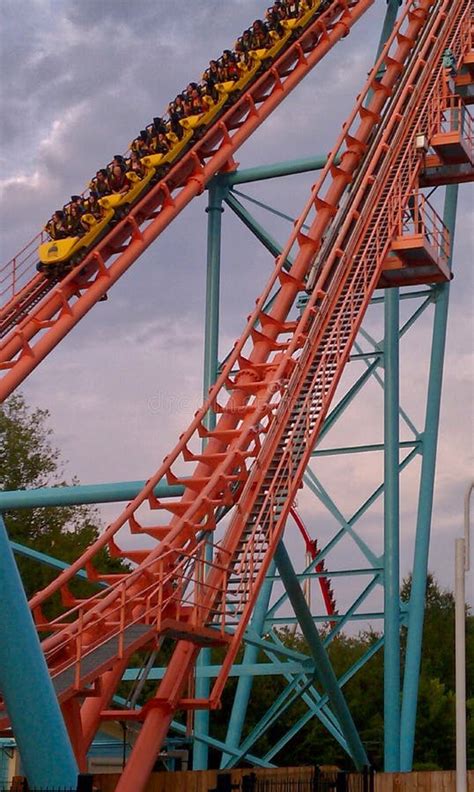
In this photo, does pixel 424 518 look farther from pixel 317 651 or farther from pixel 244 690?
pixel 317 651

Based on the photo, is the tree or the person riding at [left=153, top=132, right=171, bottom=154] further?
the tree

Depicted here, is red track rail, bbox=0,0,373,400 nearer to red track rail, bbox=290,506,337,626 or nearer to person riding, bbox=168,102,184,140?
person riding, bbox=168,102,184,140

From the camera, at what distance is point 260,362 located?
16656mm

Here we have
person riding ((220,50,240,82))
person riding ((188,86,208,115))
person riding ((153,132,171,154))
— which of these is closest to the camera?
person riding ((153,132,171,154))

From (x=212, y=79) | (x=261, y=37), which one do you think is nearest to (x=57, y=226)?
(x=212, y=79)

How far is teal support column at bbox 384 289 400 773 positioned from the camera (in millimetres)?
17719

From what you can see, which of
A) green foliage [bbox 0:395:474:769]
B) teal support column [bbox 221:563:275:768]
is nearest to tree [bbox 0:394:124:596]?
green foliage [bbox 0:395:474:769]

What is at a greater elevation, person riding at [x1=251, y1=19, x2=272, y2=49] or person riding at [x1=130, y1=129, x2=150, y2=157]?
person riding at [x1=251, y1=19, x2=272, y2=49]

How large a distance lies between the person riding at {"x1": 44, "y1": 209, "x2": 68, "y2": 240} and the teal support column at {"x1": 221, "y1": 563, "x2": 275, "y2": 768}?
5.57 meters

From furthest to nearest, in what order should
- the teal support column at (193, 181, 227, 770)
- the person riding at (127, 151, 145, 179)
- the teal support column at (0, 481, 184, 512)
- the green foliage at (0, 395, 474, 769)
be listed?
the green foliage at (0, 395, 474, 769) → the teal support column at (193, 181, 227, 770) → the person riding at (127, 151, 145, 179) → the teal support column at (0, 481, 184, 512)

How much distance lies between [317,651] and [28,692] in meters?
8.44

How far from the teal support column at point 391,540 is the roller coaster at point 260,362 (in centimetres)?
4

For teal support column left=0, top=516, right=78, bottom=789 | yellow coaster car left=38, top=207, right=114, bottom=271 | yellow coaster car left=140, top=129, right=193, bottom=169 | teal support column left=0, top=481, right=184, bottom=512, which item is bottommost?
teal support column left=0, top=516, right=78, bottom=789

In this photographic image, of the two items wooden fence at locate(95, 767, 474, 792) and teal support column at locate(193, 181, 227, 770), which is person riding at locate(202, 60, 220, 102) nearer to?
teal support column at locate(193, 181, 227, 770)
